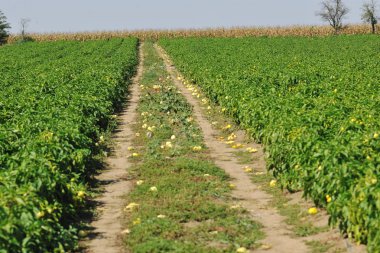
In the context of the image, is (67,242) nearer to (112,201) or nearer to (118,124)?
(112,201)

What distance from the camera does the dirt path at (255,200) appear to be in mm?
7504

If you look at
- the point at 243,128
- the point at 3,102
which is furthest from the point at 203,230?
the point at 3,102

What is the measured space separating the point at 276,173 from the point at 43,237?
4.90 meters

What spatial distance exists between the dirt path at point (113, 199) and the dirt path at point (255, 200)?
72.2 inches

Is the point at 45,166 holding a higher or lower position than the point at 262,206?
Result: higher

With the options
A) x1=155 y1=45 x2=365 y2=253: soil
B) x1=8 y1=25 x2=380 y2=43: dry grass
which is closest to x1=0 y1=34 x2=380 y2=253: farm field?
x1=155 y1=45 x2=365 y2=253: soil

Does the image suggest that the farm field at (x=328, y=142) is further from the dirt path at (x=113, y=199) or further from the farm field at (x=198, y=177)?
the dirt path at (x=113, y=199)

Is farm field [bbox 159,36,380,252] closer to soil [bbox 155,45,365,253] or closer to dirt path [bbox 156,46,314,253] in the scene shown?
soil [bbox 155,45,365,253]

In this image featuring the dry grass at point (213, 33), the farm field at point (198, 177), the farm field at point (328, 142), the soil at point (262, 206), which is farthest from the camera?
the dry grass at point (213, 33)

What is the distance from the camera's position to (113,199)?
31.4 ft

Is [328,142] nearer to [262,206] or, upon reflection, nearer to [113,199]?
[262,206]

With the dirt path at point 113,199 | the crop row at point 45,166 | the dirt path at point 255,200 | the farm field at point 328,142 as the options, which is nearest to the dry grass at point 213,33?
the farm field at point 328,142

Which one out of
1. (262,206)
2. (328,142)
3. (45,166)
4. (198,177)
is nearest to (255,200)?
(262,206)

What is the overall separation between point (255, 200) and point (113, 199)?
2229 millimetres
